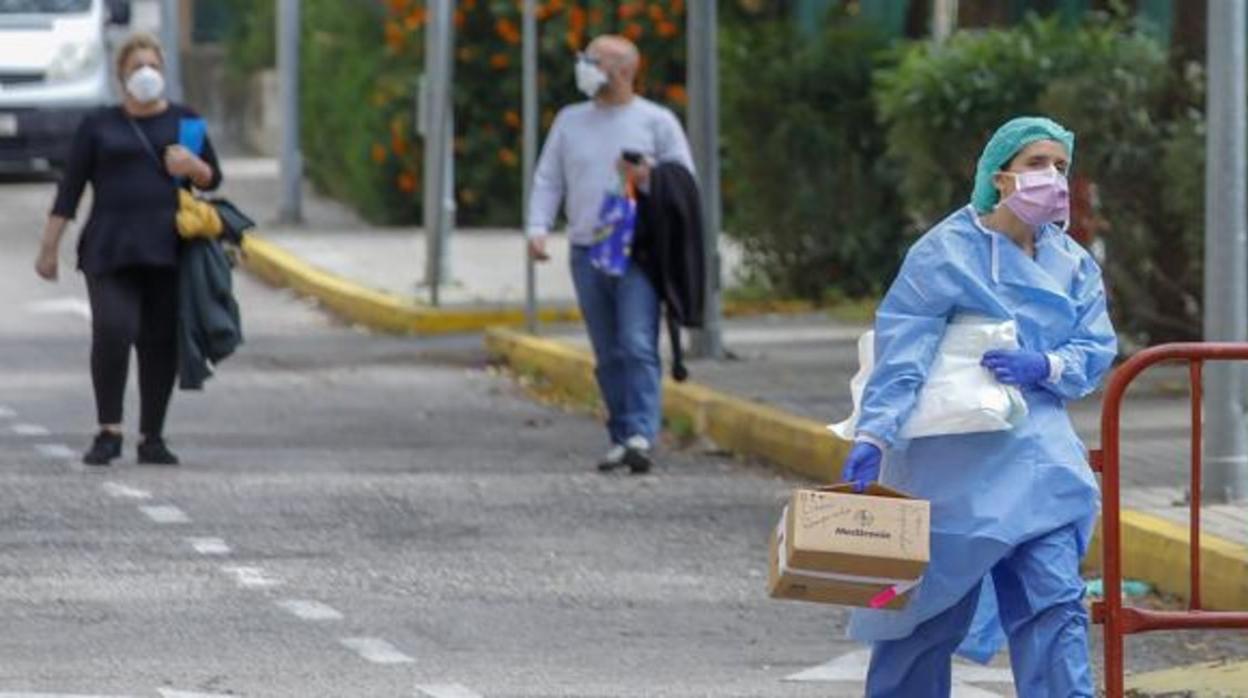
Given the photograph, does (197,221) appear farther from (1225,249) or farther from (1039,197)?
(1039,197)

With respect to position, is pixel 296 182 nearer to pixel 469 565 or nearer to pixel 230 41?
pixel 230 41

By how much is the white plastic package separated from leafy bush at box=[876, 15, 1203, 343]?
8.75 m

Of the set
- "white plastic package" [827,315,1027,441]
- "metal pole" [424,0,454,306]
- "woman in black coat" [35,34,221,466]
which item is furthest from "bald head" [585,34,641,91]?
"metal pole" [424,0,454,306]

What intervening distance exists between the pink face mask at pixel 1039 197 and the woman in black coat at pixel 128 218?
714 centimetres

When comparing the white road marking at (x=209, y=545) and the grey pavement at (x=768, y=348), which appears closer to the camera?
the white road marking at (x=209, y=545)

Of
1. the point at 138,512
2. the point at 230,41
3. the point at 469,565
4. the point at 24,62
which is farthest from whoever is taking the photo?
the point at 230,41

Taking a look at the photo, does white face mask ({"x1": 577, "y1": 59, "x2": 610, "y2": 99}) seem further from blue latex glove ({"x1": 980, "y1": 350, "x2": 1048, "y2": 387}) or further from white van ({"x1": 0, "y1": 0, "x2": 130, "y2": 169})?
white van ({"x1": 0, "y1": 0, "x2": 130, "y2": 169})

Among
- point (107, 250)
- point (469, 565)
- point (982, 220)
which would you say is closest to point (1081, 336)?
point (982, 220)

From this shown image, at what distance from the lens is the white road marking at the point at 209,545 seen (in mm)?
12789

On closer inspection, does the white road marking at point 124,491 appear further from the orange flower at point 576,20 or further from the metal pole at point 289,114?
the metal pole at point 289,114

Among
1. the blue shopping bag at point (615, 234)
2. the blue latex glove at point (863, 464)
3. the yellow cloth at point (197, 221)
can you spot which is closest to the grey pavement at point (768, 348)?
the blue shopping bag at point (615, 234)

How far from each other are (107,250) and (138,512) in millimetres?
1660

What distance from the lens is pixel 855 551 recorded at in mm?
8070

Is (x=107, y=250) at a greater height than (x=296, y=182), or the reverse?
(x=107, y=250)
